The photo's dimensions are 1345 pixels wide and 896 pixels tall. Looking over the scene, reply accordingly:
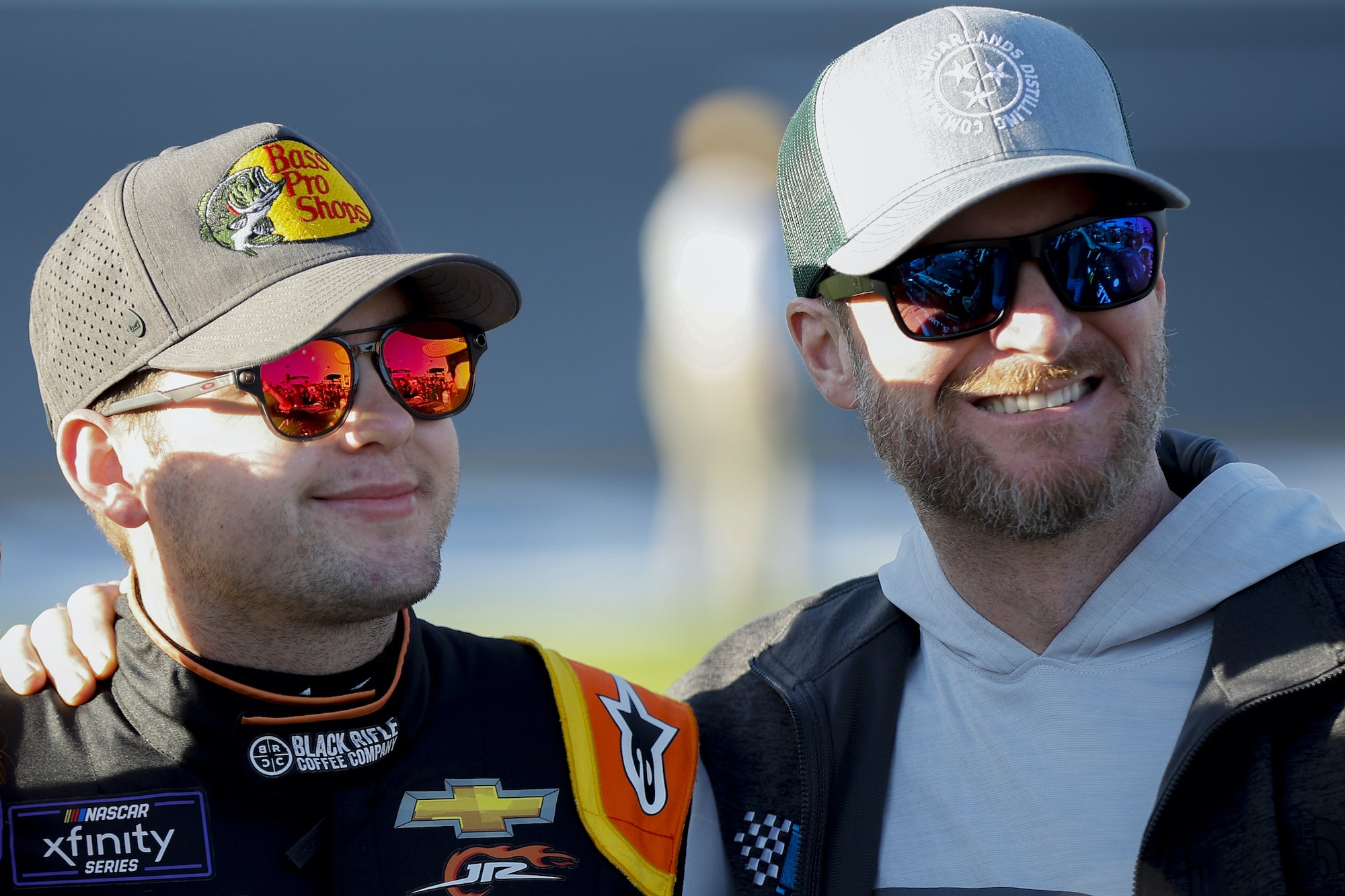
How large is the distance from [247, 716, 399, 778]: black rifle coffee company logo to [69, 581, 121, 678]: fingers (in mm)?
302

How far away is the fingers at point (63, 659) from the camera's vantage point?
193 cm

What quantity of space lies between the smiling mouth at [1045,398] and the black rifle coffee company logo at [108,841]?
1.30 meters

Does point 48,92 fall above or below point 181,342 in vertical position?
above

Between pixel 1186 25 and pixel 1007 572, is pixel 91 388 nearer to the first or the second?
pixel 1007 572

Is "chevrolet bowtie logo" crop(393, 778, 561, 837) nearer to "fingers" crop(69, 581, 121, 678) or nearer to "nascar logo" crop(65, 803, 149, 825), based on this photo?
"nascar logo" crop(65, 803, 149, 825)

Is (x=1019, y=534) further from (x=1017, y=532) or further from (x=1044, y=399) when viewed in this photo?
(x=1044, y=399)

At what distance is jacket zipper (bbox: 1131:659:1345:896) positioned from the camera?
164 centimetres

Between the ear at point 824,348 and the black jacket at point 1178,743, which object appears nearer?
the black jacket at point 1178,743

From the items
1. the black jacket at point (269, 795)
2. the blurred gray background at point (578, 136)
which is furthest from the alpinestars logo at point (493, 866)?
the blurred gray background at point (578, 136)

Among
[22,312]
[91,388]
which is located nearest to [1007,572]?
[91,388]

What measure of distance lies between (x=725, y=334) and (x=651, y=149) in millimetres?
8953

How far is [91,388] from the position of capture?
78.5 inches

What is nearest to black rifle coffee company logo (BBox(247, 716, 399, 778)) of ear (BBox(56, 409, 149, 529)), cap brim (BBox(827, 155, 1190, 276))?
ear (BBox(56, 409, 149, 529))

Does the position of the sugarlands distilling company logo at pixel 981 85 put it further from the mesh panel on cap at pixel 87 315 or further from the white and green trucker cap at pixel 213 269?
the mesh panel on cap at pixel 87 315
